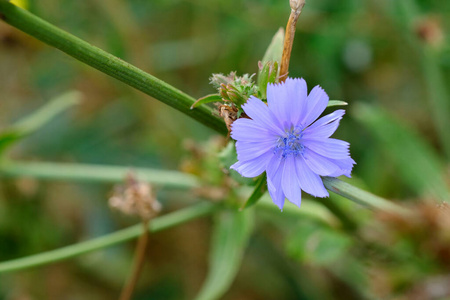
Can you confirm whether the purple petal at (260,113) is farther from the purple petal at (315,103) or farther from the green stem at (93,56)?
the green stem at (93,56)

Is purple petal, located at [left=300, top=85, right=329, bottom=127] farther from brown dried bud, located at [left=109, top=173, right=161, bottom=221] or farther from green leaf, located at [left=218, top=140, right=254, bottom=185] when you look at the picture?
brown dried bud, located at [left=109, top=173, right=161, bottom=221]

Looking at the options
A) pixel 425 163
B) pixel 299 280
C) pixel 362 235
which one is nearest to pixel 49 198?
pixel 299 280

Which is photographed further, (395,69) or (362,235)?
(395,69)

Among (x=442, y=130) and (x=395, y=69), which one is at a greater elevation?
(x=395, y=69)

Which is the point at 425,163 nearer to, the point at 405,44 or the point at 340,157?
the point at 405,44

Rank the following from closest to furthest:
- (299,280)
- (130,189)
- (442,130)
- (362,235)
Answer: (130,189) < (362,235) < (442,130) < (299,280)

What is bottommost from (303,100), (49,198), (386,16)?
(303,100)
